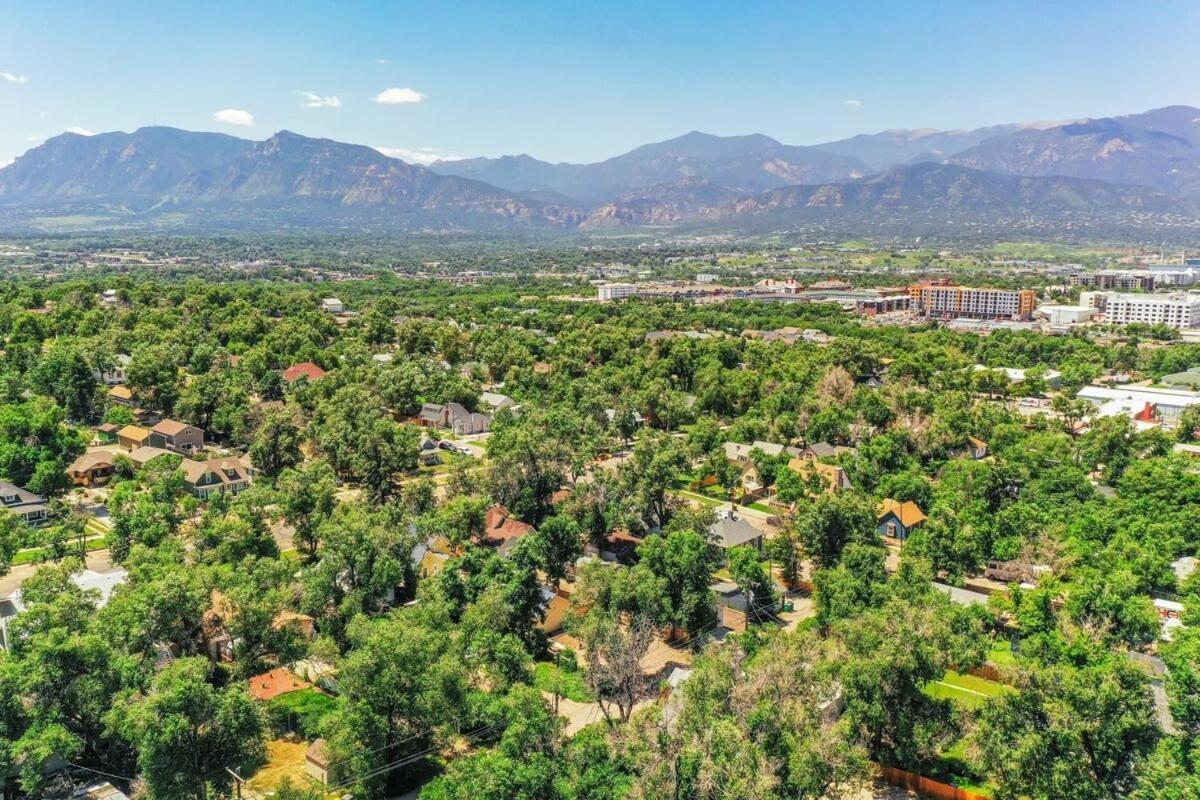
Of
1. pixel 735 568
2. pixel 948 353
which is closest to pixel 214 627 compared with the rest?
pixel 735 568

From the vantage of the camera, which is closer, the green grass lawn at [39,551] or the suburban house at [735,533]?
the green grass lawn at [39,551]

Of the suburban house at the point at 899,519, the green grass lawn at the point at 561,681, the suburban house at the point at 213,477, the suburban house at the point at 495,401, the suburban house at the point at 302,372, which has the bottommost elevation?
the suburban house at the point at 899,519

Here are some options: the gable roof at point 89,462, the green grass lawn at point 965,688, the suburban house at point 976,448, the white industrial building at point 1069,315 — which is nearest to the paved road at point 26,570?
the gable roof at point 89,462

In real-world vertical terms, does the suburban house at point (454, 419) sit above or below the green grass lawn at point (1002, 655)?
above

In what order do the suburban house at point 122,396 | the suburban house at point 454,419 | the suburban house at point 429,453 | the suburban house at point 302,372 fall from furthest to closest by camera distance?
the suburban house at point 302,372 → the suburban house at point 454,419 → the suburban house at point 122,396 → the suburban house at point 429,453

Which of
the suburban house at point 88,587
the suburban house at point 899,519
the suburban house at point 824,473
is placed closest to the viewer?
the suburban house at point 88,587

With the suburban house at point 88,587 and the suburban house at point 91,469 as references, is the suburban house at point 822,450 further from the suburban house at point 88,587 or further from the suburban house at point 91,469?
the suburban house at point 91,469

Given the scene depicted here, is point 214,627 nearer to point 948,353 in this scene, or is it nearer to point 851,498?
point 851,498

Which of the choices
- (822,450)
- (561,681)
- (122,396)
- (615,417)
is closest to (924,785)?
(561,681)
